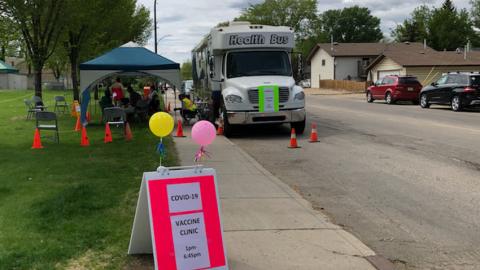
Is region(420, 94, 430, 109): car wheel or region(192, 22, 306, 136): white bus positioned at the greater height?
region(192, 22, 306, 136): white bus

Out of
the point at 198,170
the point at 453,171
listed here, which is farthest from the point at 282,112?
the point at 198,170

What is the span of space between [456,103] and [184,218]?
75.5 feet

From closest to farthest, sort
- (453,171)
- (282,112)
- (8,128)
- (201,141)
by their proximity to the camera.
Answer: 1. (201,141)
2. (453,171)
3. (282,112)
4. (8,128)

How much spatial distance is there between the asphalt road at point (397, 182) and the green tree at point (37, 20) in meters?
7.67

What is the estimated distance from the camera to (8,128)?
56.7ft

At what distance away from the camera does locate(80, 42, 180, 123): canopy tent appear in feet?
58.4

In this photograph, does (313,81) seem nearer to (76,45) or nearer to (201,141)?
(76,45)

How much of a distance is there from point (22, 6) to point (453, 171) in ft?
42.1

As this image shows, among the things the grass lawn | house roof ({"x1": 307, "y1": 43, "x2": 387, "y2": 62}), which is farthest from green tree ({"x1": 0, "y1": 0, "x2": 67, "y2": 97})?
house roof ({"x1": 307, "y1": 43, "x2": 387, "y2": 62})

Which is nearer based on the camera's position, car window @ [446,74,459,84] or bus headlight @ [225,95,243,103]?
bus headlight @ [225,95,243,103]

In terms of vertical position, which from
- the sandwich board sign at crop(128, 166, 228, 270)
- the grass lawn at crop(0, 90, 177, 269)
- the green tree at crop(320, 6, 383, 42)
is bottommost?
the grass lawn at crop(0, 90, 177, 269)

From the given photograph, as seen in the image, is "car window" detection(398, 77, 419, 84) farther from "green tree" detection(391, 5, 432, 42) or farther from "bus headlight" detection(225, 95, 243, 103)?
"green tree" detection(391, 5, 432, 42)

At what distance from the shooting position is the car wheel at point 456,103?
24.5 metres

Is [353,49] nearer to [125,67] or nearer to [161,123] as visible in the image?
[125,67]
